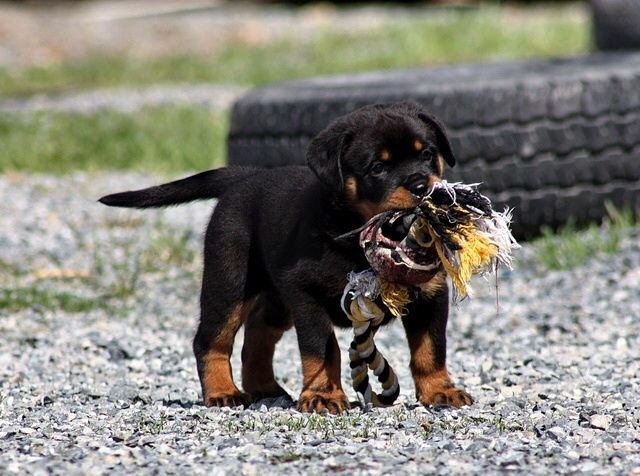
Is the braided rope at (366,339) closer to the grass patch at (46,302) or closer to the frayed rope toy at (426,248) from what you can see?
the frayed rope toy at (426,248)

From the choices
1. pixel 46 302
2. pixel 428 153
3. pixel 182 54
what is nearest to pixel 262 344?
pixel 428 153

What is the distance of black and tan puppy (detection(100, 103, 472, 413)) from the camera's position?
4.21 metres

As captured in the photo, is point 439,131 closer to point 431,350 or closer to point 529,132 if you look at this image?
point 431,350

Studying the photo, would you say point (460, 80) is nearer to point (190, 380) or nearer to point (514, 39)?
point (190, 380)

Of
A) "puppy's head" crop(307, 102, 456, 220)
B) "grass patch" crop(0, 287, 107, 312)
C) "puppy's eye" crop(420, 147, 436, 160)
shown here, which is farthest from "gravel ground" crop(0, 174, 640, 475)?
"puppy's eye" crop(420, 147, 436, 160)

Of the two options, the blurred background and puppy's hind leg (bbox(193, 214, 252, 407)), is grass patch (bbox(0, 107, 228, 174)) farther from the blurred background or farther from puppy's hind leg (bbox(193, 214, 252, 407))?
puppy's hind leg (bbox(193, 214, 252, 407))

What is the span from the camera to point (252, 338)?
16.0 ft

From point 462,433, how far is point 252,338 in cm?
119

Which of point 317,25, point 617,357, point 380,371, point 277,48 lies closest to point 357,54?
point 277,48

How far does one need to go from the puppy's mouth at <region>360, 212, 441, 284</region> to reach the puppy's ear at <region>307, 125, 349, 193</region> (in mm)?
202

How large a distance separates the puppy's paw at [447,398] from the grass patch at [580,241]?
106 inches

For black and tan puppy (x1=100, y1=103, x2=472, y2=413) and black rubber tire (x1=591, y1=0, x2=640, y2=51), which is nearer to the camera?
black and tan puppy (x1=100, y1=103, x2=472, y2=413)

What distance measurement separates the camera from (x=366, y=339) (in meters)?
4.35

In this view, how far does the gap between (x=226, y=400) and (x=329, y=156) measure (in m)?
0.94
